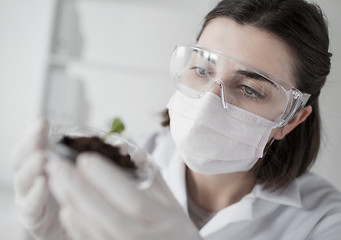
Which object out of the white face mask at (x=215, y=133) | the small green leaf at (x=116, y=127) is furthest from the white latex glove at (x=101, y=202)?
the white face mask at (x=215, y=133)

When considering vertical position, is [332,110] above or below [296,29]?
below

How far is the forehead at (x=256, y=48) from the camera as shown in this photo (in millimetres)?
986

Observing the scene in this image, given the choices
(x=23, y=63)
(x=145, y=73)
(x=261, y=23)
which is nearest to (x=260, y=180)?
(x=261, y=23)

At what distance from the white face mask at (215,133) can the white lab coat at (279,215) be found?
187 millimetres

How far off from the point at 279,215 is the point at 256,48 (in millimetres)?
601

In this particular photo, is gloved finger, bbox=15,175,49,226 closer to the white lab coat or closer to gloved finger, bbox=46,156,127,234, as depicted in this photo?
gloved finger, bbox=46,156,127,234

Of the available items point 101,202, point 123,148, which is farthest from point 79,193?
point 123,148

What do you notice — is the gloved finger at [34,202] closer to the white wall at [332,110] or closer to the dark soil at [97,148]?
the dark soil at [97,148]

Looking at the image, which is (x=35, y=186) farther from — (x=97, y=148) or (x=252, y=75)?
(x=252, y=75)

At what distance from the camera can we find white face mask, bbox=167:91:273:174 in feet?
3.24

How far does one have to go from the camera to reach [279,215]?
118 centimetres

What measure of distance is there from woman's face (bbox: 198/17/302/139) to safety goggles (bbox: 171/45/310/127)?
28mm

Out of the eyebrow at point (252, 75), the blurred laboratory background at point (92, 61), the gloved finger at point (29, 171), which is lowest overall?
the blurred laboratory background at point (92, 61)

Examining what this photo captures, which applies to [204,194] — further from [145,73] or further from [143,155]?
[145,73]
